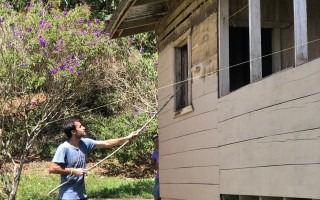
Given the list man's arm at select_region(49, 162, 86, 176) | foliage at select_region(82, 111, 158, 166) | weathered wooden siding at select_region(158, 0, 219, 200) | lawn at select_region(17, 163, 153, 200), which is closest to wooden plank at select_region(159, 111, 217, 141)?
weathered wooden siding at select_region(158, 0, 219, 200)

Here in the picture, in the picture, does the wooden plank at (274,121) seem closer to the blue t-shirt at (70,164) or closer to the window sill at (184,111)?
the window sill at (184,111)

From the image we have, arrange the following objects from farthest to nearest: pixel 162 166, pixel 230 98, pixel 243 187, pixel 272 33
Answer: pixel 162 166 → pixel 272 33 → pixel 230 98 → pixel 243 187

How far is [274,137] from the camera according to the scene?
4.38 m

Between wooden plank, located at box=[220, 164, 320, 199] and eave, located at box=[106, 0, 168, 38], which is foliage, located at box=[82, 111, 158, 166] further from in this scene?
wooden plank, located at box=[220, 164, 320, 199]

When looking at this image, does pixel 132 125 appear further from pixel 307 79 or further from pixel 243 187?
pixel 307 79

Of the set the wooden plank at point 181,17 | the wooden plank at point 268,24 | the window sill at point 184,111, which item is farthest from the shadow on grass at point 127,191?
the wooden plank at point 268,24

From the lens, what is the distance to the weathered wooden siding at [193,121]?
603 cm

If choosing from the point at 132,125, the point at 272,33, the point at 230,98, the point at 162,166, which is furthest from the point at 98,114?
the point at 230,98

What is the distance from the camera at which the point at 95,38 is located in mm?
13727

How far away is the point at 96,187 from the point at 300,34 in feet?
40.2

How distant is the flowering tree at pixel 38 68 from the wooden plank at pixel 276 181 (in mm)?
6626

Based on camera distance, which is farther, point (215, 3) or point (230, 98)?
point (215, 3)

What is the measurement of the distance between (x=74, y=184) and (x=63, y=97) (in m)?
7.62

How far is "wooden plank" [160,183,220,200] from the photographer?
233 inches
